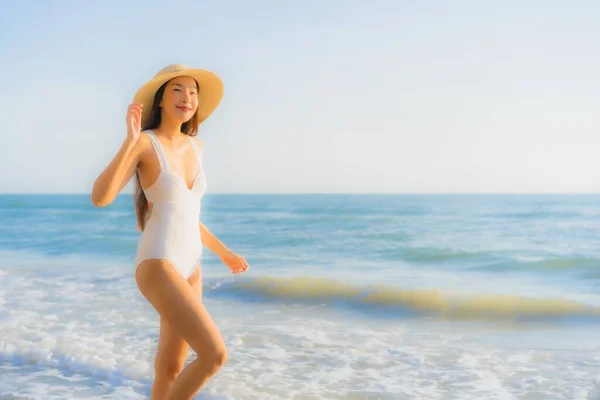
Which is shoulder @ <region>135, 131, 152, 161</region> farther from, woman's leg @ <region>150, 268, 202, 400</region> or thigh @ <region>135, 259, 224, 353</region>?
woman's leg @ <region>150, 268, 202, 400</region>

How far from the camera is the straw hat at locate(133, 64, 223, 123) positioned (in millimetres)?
2793

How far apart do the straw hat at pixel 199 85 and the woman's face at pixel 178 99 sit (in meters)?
0.03

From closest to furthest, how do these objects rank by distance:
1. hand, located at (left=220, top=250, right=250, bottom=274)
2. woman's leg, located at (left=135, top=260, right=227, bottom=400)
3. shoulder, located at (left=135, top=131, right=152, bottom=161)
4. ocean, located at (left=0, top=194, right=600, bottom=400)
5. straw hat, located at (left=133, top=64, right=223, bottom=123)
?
woman's leg, located at (left=135, top=260, right=227, bottom=400) < shoulder, located at (left=135, top=131, right=152, bottom=161) < straw hat, located at (left=133, top=64, right=223, bottom=123) < hand, located at (left=220, top=250, right=250, bottom=274) < ocean, located at (left=0, top=194, right=600, bottom=400)

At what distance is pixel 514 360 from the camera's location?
579 cm

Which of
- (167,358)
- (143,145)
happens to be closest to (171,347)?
(167,358)

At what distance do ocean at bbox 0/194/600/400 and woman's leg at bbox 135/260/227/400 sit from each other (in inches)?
84.7

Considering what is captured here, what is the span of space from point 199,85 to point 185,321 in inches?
41.1

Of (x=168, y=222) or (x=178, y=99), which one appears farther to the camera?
(x=178, y=99)

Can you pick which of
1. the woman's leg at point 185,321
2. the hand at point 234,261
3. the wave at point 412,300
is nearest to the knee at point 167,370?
the woman's leg at point 185,321

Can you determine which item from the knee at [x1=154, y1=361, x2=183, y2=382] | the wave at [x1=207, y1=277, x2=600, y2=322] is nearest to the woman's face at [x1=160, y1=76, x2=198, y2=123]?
the knee at [x1=154, y1=361, x2=183, y2=382]

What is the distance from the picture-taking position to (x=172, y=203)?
8.94 ft

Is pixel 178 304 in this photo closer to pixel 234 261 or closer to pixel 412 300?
pixel 234 261

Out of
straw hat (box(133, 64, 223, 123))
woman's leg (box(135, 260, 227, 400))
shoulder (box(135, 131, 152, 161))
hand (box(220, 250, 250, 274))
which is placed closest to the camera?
woman's leg (box(135, 260, 227, 400))

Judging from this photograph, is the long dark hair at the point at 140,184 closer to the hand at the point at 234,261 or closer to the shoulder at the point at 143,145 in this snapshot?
the shoulder at the point at 143,145
